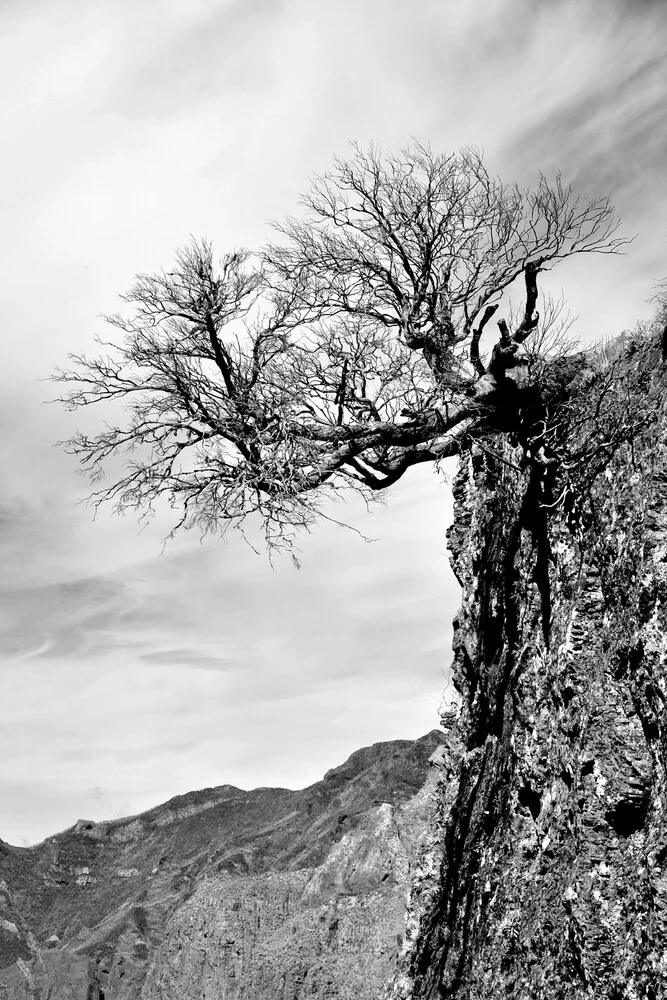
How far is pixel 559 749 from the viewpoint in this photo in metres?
9.78

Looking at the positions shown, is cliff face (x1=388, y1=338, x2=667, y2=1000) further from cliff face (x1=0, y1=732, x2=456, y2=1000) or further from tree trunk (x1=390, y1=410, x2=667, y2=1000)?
cliff face (x1=0, y1=732, x2=456, y2=1000)

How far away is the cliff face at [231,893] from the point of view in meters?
23.7

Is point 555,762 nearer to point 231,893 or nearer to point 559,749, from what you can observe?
point 559,749

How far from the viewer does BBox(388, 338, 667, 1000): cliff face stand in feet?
28.0

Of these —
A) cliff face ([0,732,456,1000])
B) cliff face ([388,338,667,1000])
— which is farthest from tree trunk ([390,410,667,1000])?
cliff face ([0,732,456,1000])

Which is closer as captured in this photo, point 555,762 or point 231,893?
point 555,762

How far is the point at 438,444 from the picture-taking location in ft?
34.8

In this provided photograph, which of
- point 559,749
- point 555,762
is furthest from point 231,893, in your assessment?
point 559,749

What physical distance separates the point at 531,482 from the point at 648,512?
230 centimetres

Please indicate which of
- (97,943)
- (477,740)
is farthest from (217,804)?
(477,740)

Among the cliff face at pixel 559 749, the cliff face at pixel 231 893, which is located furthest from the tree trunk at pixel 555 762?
the cliff face at pixel 231 893

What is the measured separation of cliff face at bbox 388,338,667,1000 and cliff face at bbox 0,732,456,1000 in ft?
3.52

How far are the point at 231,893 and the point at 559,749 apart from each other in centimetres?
2112

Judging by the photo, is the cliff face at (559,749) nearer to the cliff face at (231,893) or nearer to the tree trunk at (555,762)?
the tree trunk at (555,762)
